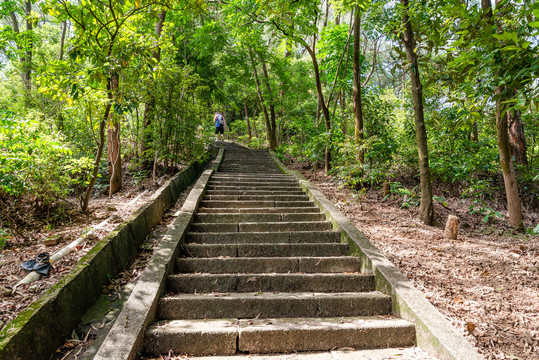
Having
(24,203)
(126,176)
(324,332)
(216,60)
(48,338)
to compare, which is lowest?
(324,332)

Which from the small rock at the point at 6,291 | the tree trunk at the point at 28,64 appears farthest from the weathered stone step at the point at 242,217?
the tree trunk at the point at 28,64

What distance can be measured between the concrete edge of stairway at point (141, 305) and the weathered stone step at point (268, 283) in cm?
24

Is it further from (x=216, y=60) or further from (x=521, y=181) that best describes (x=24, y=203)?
(x=216, y=60)

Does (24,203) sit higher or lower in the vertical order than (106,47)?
lower

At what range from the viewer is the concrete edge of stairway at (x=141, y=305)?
220 cm

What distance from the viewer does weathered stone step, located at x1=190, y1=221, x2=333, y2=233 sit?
4690 millimetres

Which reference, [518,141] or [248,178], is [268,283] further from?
[518,141]

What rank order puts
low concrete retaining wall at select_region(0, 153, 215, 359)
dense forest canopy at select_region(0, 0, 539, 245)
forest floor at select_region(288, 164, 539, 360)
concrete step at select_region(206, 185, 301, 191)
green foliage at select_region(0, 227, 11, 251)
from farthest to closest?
1. concrete step at select_region(206, 185, 301, 191)
2. green foliage at select_region(0, 227, 11, 251)
3. dense forest canopy at select_region(0, 0, 539, 245)
4. forest floor at select_region(288, 164, 539, 360)
5. low concrete retaining wall at select_region(0, 153, 215, 359)

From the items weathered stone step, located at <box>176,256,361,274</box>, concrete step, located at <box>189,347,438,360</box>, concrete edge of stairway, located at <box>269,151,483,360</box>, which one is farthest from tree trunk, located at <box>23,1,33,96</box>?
concrete edge of stairway, located at <box>269,151,483,360</box>

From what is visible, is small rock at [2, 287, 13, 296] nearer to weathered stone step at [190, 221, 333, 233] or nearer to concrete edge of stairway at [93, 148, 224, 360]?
concrete edge of stairway at [93, 148, 224, 360]

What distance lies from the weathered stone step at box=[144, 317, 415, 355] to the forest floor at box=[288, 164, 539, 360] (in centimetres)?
58

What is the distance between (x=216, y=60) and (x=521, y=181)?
44.6 feet

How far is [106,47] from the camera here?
12.9 ft

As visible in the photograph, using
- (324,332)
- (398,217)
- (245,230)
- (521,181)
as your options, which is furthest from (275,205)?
(521,181)
